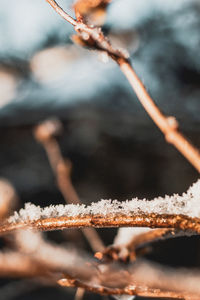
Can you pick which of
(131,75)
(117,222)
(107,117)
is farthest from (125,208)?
(107,117)

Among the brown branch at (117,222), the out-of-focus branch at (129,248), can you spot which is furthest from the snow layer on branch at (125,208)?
the out-of-focus branch at (129,248)

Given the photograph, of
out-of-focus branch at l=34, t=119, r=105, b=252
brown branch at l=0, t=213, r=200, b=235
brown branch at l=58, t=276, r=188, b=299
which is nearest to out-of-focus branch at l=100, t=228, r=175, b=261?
brown branch at l=58, t=276, r=188, b=299

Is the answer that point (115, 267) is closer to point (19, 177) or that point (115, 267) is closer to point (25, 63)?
point (25, 63)

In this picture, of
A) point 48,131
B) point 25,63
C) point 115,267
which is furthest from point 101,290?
point 25,63

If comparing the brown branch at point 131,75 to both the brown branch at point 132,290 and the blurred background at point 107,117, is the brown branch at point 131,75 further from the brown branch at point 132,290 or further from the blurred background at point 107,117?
the blurred background at point 107,117

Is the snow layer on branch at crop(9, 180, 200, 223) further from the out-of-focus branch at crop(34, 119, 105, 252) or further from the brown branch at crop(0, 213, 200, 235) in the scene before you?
the out-of-focus branch at crop(34, 119, 105, 252)
